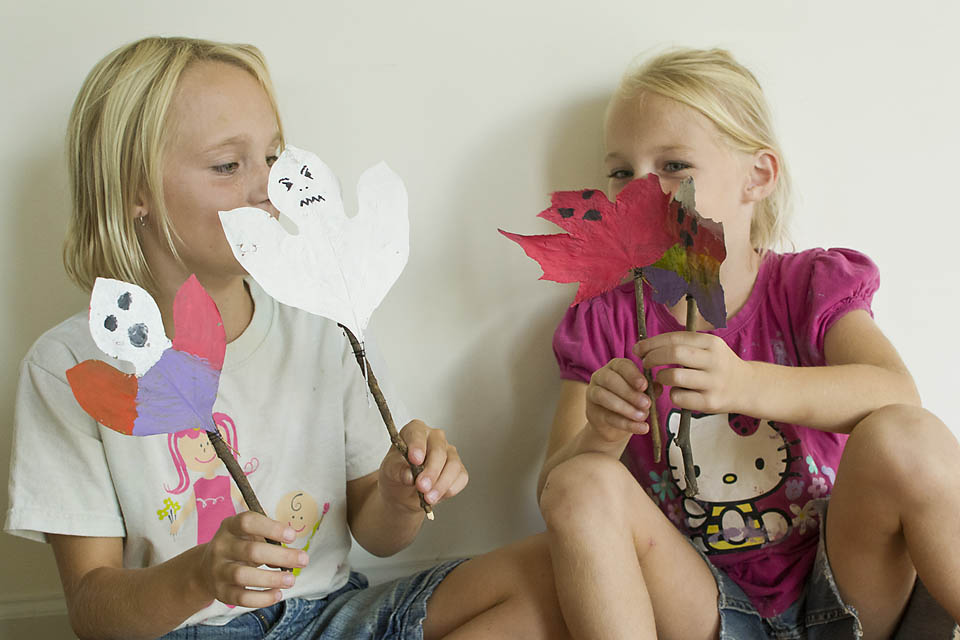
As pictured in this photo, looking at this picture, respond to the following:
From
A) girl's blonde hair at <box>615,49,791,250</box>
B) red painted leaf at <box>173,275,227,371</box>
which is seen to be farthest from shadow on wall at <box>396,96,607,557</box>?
red painted leaf at <box>173,275,227,371</box>

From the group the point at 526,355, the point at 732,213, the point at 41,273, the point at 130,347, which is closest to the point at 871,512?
the point at 732,213

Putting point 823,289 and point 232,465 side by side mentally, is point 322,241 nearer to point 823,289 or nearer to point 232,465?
point 232,465

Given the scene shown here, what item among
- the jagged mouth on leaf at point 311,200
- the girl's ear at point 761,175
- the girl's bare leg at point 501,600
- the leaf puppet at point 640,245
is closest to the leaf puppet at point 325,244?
the jagged mouth on leaf at point 311,200

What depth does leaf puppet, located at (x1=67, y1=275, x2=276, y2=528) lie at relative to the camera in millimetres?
674

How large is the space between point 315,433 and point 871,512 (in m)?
0.57

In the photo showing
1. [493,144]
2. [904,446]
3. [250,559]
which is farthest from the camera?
[493,144]

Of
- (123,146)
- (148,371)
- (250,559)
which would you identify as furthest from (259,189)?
(250,559)

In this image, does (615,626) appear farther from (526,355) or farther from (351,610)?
(526,355)

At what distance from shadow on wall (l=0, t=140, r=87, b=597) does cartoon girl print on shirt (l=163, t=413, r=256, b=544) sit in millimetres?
291

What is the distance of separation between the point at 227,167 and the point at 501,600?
1.73 ft

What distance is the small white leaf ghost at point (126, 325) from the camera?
0.67 metres

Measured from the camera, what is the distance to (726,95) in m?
1.03

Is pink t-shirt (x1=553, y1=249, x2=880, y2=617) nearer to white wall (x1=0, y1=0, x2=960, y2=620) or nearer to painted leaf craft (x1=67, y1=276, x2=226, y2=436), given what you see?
white wall (x1=0, y1=0, x2=960, y2=620)

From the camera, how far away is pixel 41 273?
3.54ft
